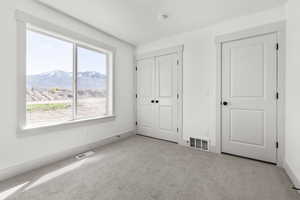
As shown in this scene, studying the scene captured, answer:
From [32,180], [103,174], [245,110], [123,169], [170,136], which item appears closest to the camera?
[32,180]

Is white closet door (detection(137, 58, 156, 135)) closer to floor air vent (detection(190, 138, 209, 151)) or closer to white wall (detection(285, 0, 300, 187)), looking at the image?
floor air vent (detection(190, 138, 209, 151))

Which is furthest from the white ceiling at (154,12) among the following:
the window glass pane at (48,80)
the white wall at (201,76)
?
the window glass pane at (48,80)

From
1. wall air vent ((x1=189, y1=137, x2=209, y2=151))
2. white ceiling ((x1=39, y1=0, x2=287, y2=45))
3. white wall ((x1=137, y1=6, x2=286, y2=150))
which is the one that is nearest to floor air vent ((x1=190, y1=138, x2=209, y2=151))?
wall air vent ((x1=189, y1=137, x2=209, y2=151))

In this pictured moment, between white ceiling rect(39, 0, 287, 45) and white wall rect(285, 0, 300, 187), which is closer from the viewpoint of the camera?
white wall rect(285, 0, 300, 187)

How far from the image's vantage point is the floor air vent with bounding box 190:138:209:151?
282 cm

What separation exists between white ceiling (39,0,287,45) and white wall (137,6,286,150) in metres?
0.17

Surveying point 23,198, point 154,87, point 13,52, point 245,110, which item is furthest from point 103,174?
point 245,110

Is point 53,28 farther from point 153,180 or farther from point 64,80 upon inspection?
point 153,180

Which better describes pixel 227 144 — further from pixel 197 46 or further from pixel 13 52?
pixel 13 52

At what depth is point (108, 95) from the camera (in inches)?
135

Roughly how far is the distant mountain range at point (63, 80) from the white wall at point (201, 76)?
6.50 ft

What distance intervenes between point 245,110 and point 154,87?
2.03m

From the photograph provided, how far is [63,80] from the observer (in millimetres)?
2562

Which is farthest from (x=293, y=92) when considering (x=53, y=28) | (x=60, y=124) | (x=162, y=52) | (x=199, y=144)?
(x=53, y=28)
